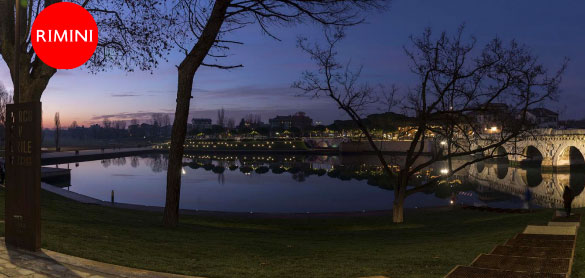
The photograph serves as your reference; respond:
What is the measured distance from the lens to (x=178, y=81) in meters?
12.8

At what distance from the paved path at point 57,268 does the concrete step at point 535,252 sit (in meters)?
5.93

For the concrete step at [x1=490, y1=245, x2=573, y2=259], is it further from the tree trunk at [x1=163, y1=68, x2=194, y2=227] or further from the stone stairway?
the tree trunk at [x1=163, y1=68, x2=194, y2=227]

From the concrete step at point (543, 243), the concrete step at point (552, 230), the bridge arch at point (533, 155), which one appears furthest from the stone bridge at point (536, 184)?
the concrete step at point (543, 243)

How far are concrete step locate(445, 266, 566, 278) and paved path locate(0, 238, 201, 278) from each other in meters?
4.01

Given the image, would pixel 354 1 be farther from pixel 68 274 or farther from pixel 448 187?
pixel 448 187

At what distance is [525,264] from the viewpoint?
648 cm

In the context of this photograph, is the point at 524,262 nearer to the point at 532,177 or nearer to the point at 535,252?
the point at 535,252

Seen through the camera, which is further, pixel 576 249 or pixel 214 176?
pixel 214 176

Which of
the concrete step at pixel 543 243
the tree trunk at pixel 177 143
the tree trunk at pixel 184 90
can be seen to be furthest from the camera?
the tree trunk at pixel 177 143

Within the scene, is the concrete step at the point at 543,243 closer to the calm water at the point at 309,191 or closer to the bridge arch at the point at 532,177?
the calm water at the point at 309,191

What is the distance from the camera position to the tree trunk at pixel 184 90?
12.6 m

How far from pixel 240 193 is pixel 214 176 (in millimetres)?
18346

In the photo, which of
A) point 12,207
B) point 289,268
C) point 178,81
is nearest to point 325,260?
point 289,268

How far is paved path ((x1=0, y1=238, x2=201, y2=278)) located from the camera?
5938 mm
